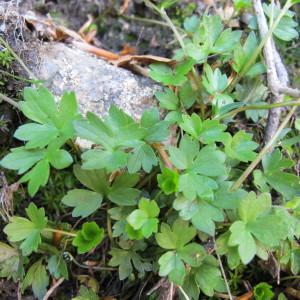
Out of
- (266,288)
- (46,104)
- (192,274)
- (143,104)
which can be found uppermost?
(46,104)

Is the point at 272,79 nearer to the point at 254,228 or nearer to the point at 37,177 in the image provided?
the point at 254,228

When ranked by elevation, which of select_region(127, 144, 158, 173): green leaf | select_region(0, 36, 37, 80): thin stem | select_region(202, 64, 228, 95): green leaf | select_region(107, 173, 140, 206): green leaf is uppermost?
select_region(0, 36, 37, 80): thin stem

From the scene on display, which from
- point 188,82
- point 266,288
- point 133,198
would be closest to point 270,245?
point 266,288

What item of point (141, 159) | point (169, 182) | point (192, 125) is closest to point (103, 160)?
point (141, 159)

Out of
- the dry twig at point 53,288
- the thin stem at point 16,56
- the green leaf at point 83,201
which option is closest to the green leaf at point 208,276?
the green leaf at point 83,201

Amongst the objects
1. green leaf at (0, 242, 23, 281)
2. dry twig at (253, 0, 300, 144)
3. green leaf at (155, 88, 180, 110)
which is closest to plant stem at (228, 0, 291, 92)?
dry twig at (253, 0, 300, 144)

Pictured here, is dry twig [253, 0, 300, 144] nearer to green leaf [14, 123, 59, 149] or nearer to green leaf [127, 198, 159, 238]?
green leaf [127, 198, 159, 238]

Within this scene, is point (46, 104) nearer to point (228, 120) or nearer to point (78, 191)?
point (78, 191)

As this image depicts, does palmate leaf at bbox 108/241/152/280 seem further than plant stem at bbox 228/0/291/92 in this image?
No
